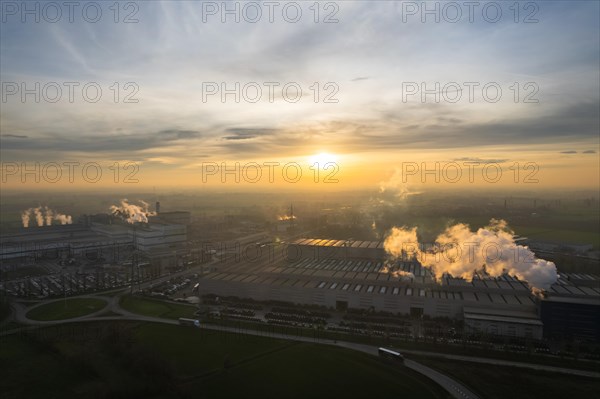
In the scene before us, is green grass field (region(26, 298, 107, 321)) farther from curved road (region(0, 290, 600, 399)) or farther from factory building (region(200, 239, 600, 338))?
factory building (region(200, 239, 600, 338))

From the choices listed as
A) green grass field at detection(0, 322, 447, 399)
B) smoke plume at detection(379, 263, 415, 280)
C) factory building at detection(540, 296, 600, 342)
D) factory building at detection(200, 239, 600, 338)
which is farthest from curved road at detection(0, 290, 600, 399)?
smoke plume at detection(379, 263, 415, 280)

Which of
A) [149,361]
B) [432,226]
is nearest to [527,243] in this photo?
[432,226]

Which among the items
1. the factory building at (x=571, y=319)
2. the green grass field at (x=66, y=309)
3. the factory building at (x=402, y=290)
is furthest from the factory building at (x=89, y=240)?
the factory building at (x=571, y=319)

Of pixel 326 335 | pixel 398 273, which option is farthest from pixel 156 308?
pixel 398 273

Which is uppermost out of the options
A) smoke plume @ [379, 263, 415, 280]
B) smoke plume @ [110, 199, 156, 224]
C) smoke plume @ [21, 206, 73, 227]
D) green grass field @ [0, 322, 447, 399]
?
smoke plume @ [110, 199, 156, 224]

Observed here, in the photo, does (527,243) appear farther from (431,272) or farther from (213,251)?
(213,251)

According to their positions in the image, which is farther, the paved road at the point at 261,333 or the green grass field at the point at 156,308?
the green grass field at the point at 156,308

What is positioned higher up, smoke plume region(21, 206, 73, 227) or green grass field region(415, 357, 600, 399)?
smoke plume region(21, 206, 73, 227)

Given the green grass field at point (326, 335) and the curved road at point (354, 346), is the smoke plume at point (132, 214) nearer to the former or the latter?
the curved road at point (354, 346)
